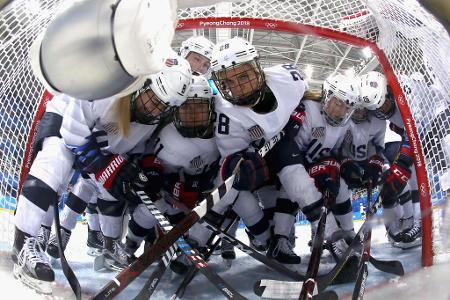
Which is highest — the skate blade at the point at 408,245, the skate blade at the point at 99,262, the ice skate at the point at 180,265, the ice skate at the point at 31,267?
the ice skate at the point at 31,267

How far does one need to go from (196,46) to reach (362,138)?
0.88 m

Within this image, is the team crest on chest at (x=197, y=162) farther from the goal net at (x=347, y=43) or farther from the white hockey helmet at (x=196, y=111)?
the goal net at (x=347, y=43)

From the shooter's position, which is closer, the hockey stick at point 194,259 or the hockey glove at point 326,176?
the hockey stick at point 194,259

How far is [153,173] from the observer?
1.96 meters

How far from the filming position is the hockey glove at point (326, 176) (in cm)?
206

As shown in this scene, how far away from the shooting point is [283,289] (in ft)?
5.28

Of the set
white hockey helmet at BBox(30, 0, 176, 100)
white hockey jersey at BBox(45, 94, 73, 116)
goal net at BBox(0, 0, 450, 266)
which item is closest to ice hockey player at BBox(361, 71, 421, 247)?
goal net at BBox(0, 0, 450, 266)

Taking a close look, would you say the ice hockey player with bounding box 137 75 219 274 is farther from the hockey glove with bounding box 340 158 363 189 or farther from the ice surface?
the hockey glove with bounding box 340 158 363 189

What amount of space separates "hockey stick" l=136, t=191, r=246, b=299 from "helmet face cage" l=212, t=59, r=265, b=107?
475mm

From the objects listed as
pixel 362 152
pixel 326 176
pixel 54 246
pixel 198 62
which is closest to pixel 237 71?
pixel 326 176

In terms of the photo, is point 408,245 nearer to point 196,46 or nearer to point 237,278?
point 237,278

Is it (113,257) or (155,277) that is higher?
(155,277)

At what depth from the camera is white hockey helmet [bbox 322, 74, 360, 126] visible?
209 cm

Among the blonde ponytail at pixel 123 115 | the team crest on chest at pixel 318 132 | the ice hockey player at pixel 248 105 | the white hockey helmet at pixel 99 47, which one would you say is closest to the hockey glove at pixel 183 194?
the ice hockey player at pixel 248 105
